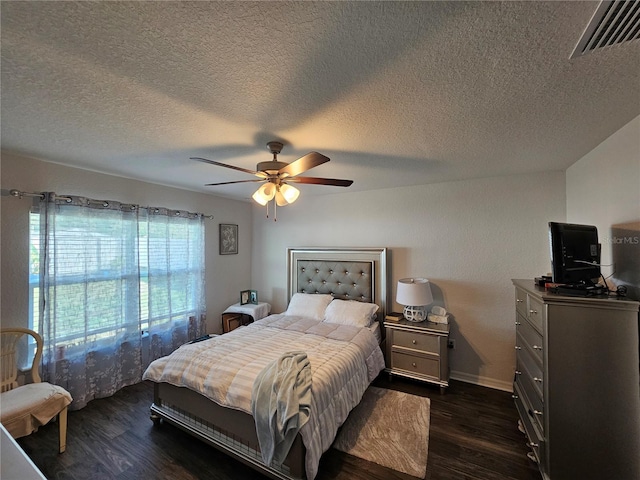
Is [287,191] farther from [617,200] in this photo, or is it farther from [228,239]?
[228,239]

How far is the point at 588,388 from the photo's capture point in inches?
60.7

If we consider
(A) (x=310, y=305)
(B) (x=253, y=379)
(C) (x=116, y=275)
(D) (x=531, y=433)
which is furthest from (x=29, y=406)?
(D) (x=531, y=433)

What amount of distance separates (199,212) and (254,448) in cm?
311

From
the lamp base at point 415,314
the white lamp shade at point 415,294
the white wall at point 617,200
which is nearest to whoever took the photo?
the white wall at point 617,200

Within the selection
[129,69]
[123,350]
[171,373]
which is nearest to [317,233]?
[171,373]

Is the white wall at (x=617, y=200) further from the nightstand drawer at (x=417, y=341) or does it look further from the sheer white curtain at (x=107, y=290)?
the sheer white curtain at (x=107, y=290)

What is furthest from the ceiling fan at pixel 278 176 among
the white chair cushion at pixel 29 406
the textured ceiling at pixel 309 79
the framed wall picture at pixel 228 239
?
the framed wall picture at pixel 228 239

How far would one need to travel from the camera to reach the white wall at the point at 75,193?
2266 mm

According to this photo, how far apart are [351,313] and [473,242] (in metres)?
1.75

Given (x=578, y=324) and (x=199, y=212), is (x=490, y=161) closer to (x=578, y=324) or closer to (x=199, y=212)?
(x=578, y=324)

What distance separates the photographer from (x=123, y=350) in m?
3.02

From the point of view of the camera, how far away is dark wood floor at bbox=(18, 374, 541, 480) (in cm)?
185

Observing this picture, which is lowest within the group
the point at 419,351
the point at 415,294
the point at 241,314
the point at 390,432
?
the point at 390,432

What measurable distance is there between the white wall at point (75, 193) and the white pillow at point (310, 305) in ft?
4.38
